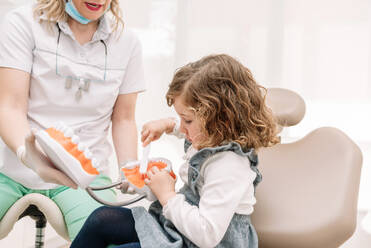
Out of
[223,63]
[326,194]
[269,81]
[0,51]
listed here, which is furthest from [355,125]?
[0,51]

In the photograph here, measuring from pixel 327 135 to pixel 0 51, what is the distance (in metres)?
0.99

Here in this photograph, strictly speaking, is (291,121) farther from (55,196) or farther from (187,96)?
(55,196)

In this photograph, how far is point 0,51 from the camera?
1.37 m

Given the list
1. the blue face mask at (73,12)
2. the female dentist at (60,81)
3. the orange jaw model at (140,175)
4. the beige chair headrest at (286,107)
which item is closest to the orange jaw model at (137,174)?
the orange jaw model at (140,175)

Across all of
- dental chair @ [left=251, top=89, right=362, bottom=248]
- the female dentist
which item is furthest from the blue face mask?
dental chair @ [left=251, top=89, right=362, bottom=248]

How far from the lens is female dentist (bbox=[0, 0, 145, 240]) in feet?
4.42

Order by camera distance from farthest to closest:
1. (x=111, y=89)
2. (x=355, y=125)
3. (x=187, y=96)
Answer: (x=355, y=125) < (x=111, y=89) < (x=187, y=96)

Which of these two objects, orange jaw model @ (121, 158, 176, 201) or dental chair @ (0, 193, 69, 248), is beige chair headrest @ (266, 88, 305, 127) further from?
dental chair @ (0, 193, 69, 248)

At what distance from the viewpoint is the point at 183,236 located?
1.04 m

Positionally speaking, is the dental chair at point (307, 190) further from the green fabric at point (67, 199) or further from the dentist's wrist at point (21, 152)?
the dentist's wrist at point (21, 152)

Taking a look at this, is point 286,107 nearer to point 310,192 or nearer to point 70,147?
point 310,192

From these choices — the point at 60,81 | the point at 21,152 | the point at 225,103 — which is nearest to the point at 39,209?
the point at 21,152

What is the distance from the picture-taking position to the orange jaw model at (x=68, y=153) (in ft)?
3.06

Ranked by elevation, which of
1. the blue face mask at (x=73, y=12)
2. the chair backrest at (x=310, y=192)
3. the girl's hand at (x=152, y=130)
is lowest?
the chair backrest at (x=310, y=192)
